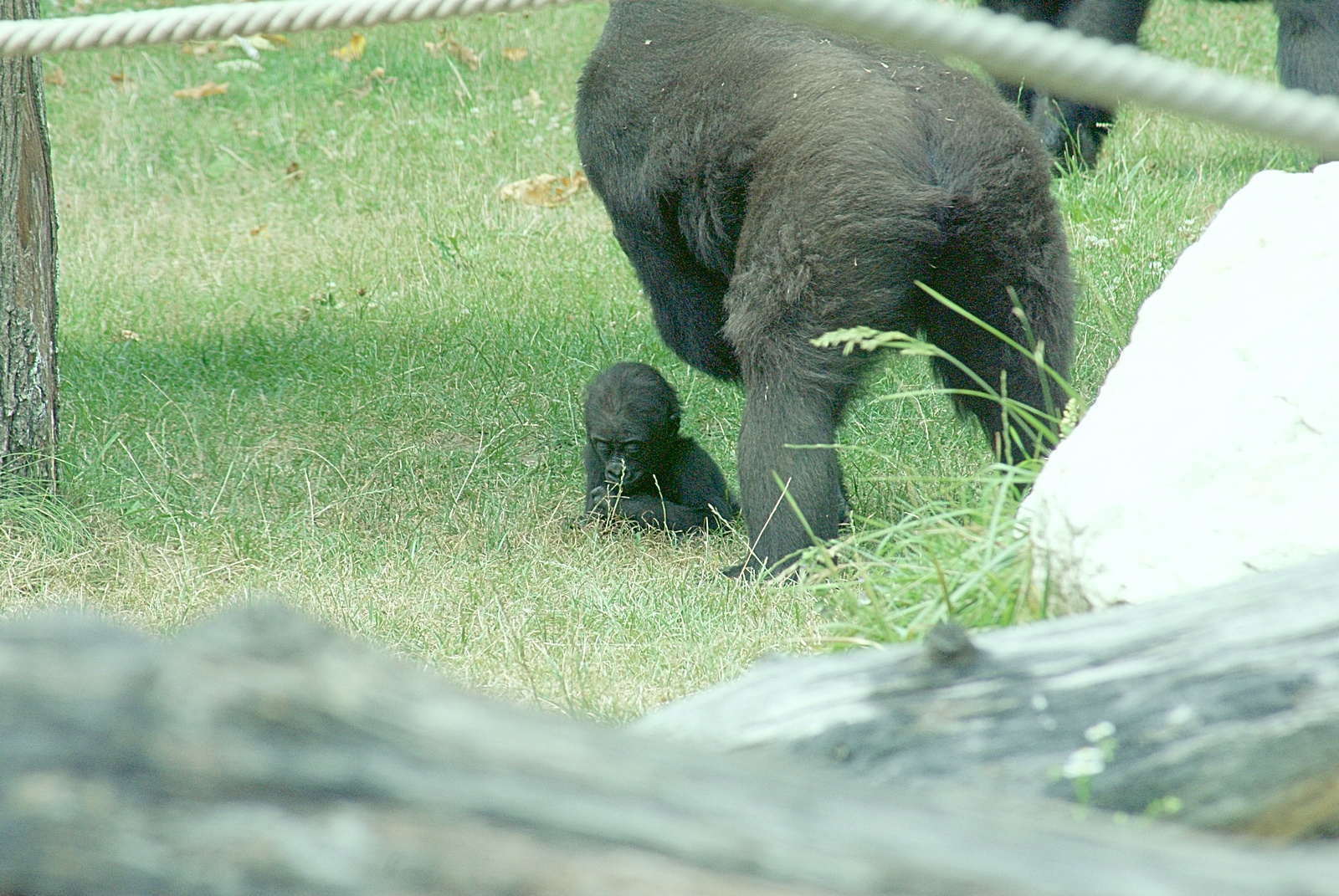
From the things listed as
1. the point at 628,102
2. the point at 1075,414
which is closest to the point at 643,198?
the point at 628,102

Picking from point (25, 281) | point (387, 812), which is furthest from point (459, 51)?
point (387, 812)

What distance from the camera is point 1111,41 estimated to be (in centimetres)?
682

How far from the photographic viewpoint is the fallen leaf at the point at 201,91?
31.0 ft

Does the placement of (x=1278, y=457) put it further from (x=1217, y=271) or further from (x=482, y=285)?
(x=482, y=285)

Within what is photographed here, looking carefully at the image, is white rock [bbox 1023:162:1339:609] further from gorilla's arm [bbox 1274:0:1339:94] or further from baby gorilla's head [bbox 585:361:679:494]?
gorilla's arm [bbox 1274:0:1339:94]

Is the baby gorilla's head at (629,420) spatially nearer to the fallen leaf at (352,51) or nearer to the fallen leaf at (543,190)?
the fallen leaf at (543,190)

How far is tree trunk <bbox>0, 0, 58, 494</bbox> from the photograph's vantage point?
13.1 ft

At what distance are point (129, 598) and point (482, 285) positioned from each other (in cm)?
323

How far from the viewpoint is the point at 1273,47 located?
30.7ft

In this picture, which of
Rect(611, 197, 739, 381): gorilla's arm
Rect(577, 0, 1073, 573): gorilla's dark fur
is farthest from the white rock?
Rect(611, 197, 739, 381): gorilla's arm

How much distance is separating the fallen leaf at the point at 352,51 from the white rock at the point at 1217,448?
8300mm

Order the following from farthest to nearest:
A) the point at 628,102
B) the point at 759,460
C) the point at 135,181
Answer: the point at 135,181 → the point at 628,102 → the point at 759,460

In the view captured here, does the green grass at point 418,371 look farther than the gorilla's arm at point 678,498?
No

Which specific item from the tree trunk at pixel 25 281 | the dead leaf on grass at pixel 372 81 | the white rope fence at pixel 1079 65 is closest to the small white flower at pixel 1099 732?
the white rope fence at pixel 1079 65
